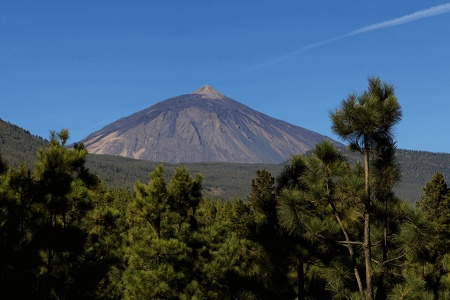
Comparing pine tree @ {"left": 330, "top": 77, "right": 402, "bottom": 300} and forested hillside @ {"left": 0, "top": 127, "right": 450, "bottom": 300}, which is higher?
pine tree @ {"left": 330, "top": 77, "right": 402, "bottom": 300}

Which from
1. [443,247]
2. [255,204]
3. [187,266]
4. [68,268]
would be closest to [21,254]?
[68,268]

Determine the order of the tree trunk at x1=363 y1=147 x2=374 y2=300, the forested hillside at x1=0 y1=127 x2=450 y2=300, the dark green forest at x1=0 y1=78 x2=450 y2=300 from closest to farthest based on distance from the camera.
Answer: the tree trunk at x1=363 y1=147 x2=374 y2=300
the dark green forest at x1=0 y1=78 x2=450 y2=300
the forested hillside at x1=0 y1=127 x2=450 y2=300

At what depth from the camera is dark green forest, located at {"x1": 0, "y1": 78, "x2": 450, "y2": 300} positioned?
10594mm

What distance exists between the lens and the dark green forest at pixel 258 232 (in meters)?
10.6

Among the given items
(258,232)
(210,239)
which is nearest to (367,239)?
(258,232)

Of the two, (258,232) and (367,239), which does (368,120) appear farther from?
(258,232)

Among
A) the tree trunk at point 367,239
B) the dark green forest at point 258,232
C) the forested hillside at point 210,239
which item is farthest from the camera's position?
the forested hillside at point 210,239

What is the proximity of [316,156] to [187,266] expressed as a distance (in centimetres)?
1208

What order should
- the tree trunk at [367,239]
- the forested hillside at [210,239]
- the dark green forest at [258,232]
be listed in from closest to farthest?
the tree trunk at [367,239] → the dark green forest at [258,232] → the forested hillside at [210,239]

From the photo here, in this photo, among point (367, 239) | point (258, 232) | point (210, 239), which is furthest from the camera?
point (210, 239)

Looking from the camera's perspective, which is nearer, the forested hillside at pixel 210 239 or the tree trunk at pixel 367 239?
the tree trunk at pixel 367 239

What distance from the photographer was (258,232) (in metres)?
16.3

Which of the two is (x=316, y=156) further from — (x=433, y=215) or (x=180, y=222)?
(x=433, y=215)

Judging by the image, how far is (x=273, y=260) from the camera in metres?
16.2
